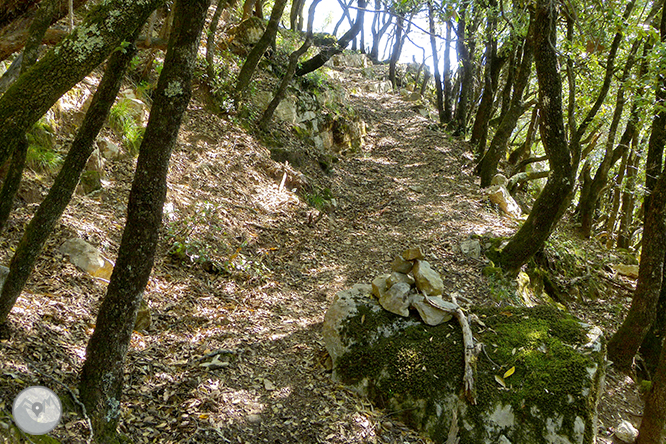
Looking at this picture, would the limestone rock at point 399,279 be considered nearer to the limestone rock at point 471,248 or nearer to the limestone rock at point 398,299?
the limestone rock at point 398,299

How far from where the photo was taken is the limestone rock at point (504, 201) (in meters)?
9.89

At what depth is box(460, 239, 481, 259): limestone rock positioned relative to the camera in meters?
7.57

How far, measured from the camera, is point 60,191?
3.14m

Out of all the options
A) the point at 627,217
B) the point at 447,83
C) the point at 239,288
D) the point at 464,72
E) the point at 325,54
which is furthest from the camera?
the point at 447,83

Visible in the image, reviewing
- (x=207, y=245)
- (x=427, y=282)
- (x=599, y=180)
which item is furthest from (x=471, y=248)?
(x=599, y=180)

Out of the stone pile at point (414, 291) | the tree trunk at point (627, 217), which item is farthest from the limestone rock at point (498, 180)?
the stone pile at point (414, 291)

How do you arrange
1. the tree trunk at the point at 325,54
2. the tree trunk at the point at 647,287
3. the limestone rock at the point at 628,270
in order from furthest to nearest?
the tree trunk at the point at 325,54 < the limestone rock at the point at 628,270 < the tree trunk at the point at 647,287

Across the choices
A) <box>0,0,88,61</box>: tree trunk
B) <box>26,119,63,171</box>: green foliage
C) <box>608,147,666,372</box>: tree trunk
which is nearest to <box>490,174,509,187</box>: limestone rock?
<box>608,147,666,372</box>: tree trunk

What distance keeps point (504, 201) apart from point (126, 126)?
8262mm

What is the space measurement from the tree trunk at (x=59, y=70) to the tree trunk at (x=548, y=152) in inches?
234

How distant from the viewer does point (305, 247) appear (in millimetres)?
7820

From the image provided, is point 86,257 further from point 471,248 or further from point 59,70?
point 471,248

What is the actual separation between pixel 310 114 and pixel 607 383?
31.7 ft

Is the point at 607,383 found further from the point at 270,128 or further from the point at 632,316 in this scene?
the point at 270,128
